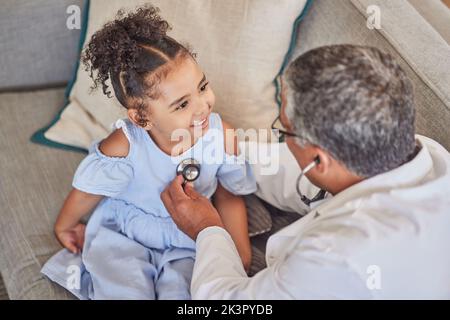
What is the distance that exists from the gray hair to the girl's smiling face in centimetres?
26

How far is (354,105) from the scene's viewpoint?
0.79 m

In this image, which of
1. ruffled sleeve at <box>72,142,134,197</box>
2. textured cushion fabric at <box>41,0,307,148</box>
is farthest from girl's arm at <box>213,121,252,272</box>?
ruffled sleeve at <box>72,142,134,197</box>

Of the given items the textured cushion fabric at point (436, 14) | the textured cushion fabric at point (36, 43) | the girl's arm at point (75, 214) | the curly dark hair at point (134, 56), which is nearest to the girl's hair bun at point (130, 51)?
the curly dark hair at point (134, 56)

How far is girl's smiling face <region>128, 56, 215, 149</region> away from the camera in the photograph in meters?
1.03

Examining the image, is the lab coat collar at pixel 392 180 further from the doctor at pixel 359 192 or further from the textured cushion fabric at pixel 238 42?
the textured cushion fabric at pixel 238 42

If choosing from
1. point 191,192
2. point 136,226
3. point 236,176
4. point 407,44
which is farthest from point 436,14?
point 136,226

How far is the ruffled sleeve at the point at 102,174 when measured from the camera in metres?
1.13

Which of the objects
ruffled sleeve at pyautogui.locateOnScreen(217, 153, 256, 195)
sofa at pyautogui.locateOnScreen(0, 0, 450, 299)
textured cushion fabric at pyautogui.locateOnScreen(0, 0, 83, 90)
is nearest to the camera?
sofa at pyautogui.locateOnScreen(0, 0, 450, 299)

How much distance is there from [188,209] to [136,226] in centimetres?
16

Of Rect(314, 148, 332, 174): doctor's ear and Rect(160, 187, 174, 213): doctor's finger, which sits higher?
Rect(314, 148, 332, 174): doctor's ear

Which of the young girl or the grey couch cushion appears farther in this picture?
the grey couch cushion

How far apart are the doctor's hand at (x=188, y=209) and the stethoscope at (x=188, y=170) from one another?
1 centimetres

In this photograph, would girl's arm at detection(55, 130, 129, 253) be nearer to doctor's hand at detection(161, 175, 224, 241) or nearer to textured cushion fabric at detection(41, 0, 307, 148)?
doctor's hand at detection(161, 175, 224, 241)

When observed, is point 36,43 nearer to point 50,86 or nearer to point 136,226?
point 50,86
